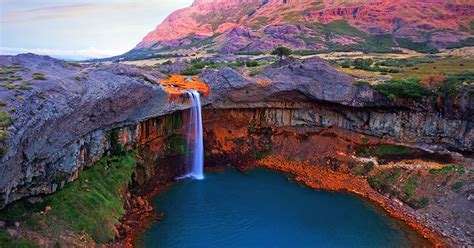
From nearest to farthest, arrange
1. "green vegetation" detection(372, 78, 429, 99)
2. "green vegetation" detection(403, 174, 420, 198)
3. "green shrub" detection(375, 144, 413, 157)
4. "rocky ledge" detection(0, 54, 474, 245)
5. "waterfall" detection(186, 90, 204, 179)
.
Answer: "rocky ledge" detection(0, 54, 474, 245) → "green vegetation" detection(403, 174, 420, 198) → "green vegetation" detection(372, 78, 429, 99) → "green shrub" detection(375, 144, 413, 157) → "waterfall" detection(186, 90, 204, 179)

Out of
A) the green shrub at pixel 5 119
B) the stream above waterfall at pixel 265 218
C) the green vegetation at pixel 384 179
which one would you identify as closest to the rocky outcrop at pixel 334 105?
the green vegetation at pixel 384 179

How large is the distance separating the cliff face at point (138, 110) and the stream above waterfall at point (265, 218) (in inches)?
338

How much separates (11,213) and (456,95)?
4405 centimetres

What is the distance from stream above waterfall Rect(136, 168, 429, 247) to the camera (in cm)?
3088

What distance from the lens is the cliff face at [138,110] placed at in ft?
81.7

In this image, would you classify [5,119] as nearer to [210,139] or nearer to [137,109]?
[137,109]

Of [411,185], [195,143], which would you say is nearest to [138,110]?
[195,143]

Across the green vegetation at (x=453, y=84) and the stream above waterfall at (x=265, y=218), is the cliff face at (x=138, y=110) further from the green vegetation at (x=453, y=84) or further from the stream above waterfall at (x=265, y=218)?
the stream above waterfall at (x=265, y=218)

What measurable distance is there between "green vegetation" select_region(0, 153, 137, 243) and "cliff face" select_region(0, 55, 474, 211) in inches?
38.2

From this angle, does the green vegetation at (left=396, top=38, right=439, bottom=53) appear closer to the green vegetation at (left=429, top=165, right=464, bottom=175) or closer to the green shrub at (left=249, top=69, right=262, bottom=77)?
the green shrub at (left=249, top=69, right=262, bottom=77)

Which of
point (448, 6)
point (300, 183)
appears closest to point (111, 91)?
point (300, 183)

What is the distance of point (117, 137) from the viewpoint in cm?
3731

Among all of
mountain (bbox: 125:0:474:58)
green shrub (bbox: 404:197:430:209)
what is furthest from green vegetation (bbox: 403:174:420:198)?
mountain (bbox: 125:0:474:58)

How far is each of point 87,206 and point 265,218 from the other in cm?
1552
